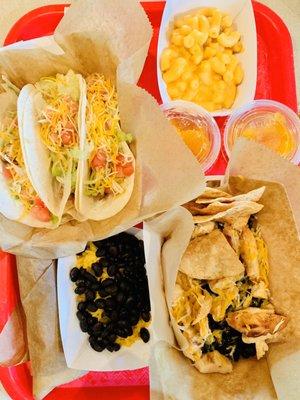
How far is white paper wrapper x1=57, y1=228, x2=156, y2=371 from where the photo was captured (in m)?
1.35

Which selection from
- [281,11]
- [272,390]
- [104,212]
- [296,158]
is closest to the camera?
[272,390]

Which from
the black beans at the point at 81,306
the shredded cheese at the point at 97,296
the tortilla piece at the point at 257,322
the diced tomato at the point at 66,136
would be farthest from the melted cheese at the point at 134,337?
the diced tomato at the point at 66,136

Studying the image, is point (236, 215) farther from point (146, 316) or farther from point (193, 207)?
point (146, 316)

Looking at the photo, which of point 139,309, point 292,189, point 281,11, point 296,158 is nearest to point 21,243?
point 139,309

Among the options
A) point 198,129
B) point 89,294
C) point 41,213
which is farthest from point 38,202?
point 198,129

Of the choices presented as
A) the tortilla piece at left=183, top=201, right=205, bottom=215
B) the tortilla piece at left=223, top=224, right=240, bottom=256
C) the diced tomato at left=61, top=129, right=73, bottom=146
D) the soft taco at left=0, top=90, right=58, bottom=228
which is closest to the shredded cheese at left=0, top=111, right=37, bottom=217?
the soft taco at left=0, top=90, right=58, bottom=228

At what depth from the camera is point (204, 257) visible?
1277 millimetres

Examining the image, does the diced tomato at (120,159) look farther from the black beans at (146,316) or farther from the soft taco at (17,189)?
the black beans at (146,316)

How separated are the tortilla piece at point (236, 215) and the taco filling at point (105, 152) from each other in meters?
0.20

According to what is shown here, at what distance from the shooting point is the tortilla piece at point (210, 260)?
4.14ft

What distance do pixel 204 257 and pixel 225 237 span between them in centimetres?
8

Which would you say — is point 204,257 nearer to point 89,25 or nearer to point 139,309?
point 139,309

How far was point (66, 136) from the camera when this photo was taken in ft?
4.36

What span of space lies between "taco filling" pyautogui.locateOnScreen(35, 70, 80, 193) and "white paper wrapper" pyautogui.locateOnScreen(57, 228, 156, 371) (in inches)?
8.8
